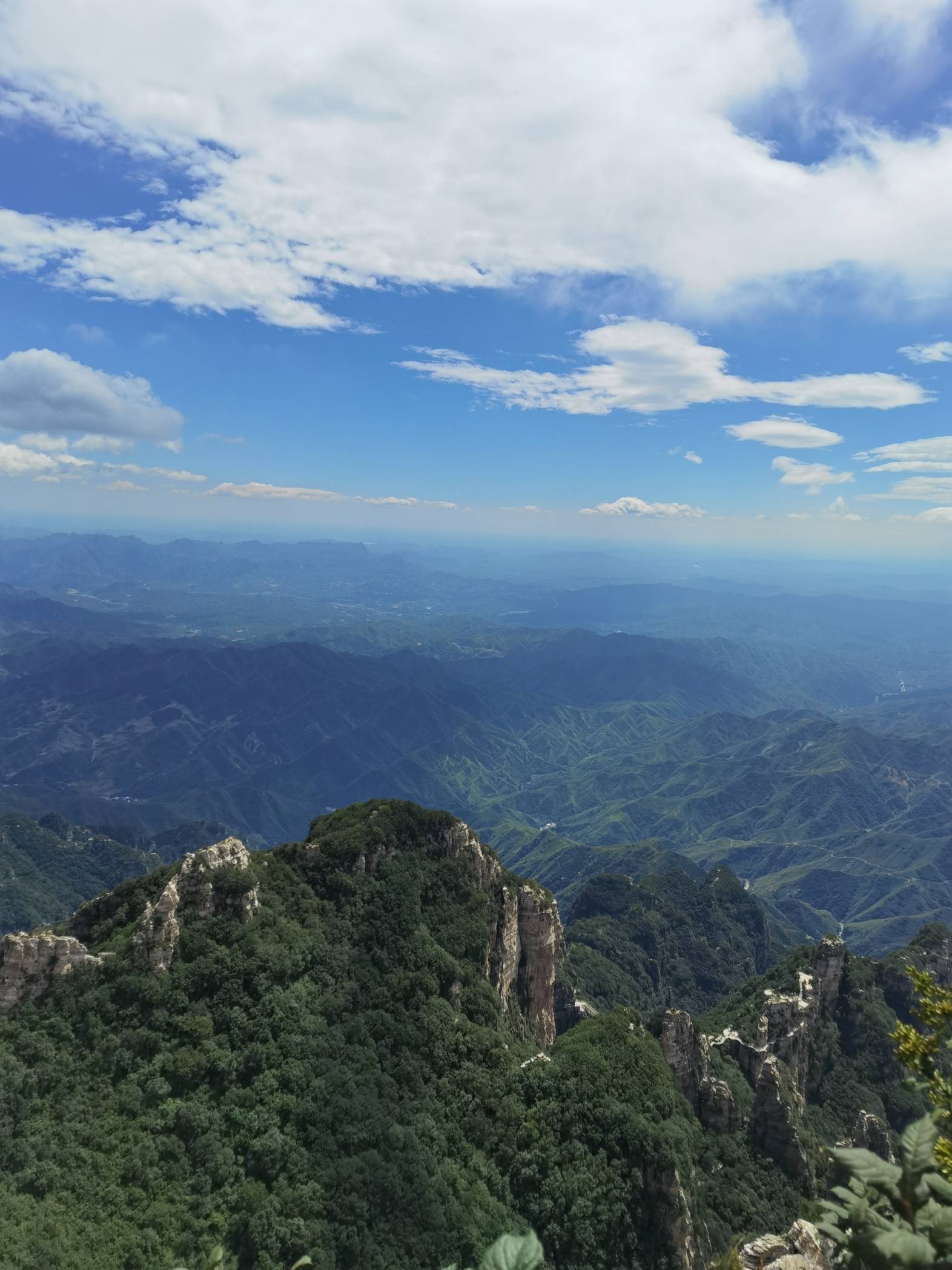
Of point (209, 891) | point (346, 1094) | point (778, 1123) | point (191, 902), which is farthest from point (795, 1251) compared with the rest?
point (191, 902)

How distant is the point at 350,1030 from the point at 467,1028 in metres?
9.64

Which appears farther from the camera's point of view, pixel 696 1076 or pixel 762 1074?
pixel 696 1076

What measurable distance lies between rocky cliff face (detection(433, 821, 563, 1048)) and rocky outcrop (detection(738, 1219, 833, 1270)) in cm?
4050

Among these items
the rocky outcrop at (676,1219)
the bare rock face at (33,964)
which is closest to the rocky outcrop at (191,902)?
the bare rock face at (33,964)

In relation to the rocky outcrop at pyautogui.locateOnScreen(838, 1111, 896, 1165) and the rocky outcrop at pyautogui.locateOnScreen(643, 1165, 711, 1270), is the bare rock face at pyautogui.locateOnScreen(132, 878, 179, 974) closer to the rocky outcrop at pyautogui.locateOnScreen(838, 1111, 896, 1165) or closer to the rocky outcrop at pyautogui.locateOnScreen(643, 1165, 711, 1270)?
the rocky outcrop at pyautogui.locateOnScreen(643, 1165, 711, 1270)

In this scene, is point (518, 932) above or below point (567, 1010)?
above

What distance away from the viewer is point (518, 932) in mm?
72312

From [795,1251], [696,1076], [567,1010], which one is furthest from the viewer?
[567,1010]

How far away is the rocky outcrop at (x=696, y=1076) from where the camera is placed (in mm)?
60406

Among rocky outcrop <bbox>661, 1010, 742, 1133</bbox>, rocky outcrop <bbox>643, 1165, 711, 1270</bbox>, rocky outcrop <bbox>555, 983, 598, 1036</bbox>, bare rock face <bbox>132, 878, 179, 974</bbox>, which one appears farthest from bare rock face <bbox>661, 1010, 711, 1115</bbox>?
bare rock face <bbox>132, 878, 179, 974</bbox>

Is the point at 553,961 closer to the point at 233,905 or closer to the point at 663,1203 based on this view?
the point at 663,1203

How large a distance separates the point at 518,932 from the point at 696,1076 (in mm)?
20062

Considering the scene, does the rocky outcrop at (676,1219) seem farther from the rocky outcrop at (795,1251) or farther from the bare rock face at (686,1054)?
the rocky outcrop at (795,1251)

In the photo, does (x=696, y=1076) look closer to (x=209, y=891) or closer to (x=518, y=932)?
(x=518, y=932)
